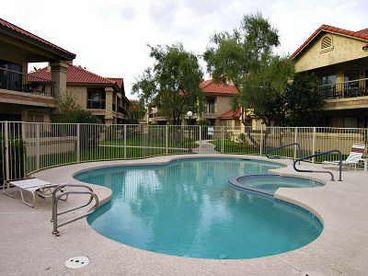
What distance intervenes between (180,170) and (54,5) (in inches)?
379

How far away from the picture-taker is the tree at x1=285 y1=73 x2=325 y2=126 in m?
23.0

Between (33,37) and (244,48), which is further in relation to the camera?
(244,48)

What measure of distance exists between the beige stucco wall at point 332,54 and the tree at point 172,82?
28.3 ft

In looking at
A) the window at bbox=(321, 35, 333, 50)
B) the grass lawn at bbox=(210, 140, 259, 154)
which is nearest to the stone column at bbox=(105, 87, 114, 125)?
the grass lawn at bbox=(210, 140, 259, 154)

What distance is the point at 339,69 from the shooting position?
2405 centimetres

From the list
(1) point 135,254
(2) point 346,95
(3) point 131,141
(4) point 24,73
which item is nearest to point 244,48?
(2) point 346,95

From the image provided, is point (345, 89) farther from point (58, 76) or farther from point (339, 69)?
point (58, 76)

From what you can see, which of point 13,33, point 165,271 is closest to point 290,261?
point 165,271

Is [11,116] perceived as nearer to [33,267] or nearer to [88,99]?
[88,99]

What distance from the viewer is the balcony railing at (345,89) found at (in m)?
22.0

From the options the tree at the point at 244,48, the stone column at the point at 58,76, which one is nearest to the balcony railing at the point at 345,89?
the tree at the point at 244,48

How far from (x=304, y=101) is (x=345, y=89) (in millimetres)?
2929

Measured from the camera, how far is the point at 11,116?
19969 millimetres

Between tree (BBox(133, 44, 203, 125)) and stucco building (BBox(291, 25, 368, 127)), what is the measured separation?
8413 millimetres
